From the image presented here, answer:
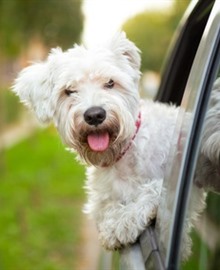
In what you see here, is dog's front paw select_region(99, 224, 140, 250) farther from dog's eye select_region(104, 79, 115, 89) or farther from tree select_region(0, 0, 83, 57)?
tree select_region(0, 0, 83, 57)

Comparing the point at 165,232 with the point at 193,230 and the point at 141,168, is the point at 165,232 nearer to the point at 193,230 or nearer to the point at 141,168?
the point at 193,230

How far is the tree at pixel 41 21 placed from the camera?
12.1m

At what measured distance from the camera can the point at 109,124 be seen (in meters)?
2.67

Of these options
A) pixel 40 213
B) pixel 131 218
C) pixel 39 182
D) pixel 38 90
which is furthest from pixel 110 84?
pixel 39 182

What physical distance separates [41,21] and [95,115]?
1089 cm

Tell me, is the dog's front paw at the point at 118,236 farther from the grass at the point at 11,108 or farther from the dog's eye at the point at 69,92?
the grass at the point at 11,108

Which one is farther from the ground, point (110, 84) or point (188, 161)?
point (110, 84)

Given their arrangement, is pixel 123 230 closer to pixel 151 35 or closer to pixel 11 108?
pixel 11 108

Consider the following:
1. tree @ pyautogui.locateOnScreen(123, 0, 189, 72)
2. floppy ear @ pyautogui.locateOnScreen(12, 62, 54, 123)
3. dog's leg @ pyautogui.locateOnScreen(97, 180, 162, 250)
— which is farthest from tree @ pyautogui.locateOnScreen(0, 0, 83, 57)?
tree @ pyautogui.locateOnScreen(123, 0, 189, 72)

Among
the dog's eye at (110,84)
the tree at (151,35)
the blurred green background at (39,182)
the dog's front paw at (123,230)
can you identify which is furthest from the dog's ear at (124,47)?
the tree at (151,35)

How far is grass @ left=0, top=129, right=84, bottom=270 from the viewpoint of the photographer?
23.3ft

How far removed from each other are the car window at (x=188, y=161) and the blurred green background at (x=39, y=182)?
196 cm

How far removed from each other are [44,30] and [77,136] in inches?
462

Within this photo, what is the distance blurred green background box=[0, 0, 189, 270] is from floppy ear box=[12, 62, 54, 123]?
84 centimetres
